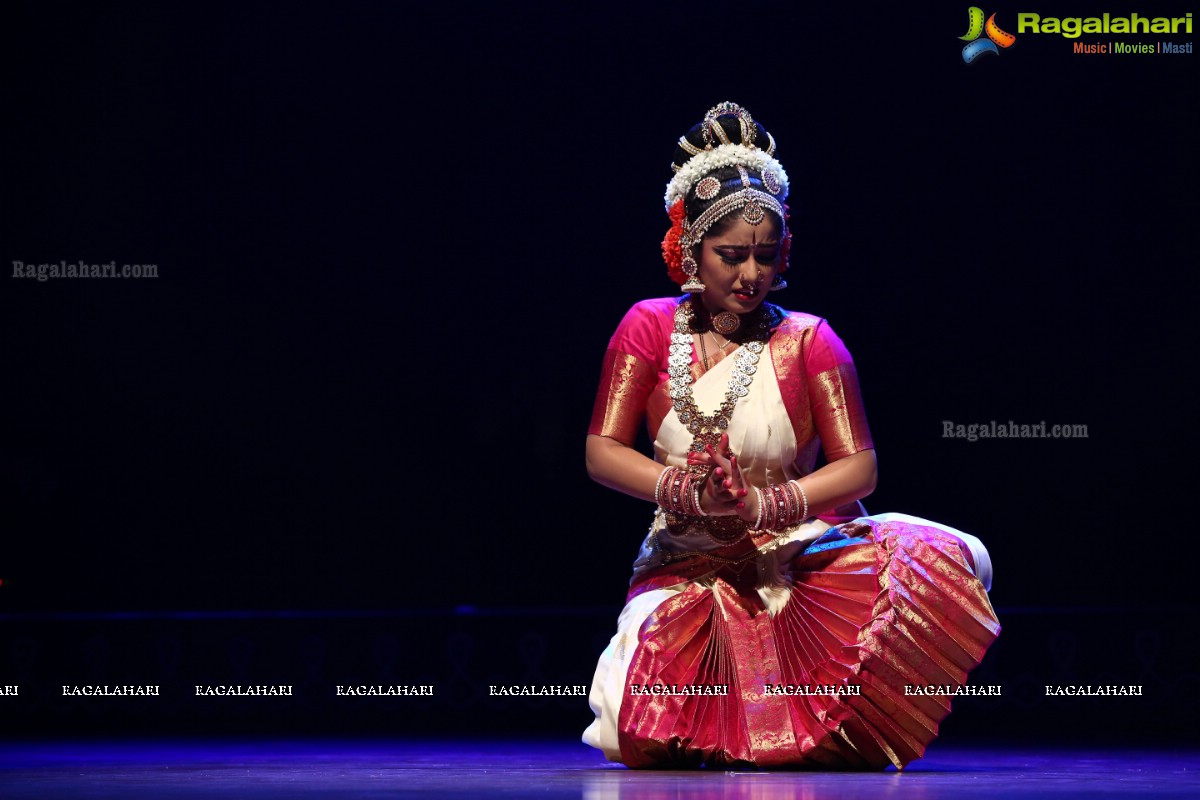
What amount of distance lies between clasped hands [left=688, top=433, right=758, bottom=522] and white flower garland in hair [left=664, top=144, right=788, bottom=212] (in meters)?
0.64

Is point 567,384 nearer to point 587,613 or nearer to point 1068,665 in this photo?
point 587,613

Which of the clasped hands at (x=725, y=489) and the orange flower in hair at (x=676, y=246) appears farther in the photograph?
the orange flower in hair at (x=676, y=246)

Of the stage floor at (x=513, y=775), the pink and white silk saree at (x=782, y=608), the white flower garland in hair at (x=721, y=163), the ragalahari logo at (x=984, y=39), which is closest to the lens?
the stage floor at (x=513, y=775)

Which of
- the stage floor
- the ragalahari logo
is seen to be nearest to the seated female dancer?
the stage floor

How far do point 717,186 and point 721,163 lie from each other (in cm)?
7

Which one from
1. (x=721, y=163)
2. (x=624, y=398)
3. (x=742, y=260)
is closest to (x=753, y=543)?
(x=624, y=398)

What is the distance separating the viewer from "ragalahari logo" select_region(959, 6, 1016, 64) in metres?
5.04

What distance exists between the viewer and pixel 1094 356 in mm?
5094

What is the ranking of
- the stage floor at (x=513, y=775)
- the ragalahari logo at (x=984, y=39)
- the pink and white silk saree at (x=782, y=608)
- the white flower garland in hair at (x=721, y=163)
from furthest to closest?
the ragalahari logo at (x=984, y=39)
the white flower garland in hair at (x=721, y=163)
the pink and white silk saree at (x=782, y=608)
the stage floor at (x=513, y=775)

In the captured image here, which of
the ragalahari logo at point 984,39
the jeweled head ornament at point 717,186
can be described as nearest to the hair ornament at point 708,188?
the jeweled head ornament at point 717,186

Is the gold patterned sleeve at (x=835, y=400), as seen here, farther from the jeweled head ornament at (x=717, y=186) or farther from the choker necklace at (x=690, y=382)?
the jeweled head ornament at (x=717, y=186)

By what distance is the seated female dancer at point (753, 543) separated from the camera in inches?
125

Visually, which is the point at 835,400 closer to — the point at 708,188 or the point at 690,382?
the point at 690,382

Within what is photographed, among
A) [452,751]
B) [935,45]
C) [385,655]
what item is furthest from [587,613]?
[935,45]
